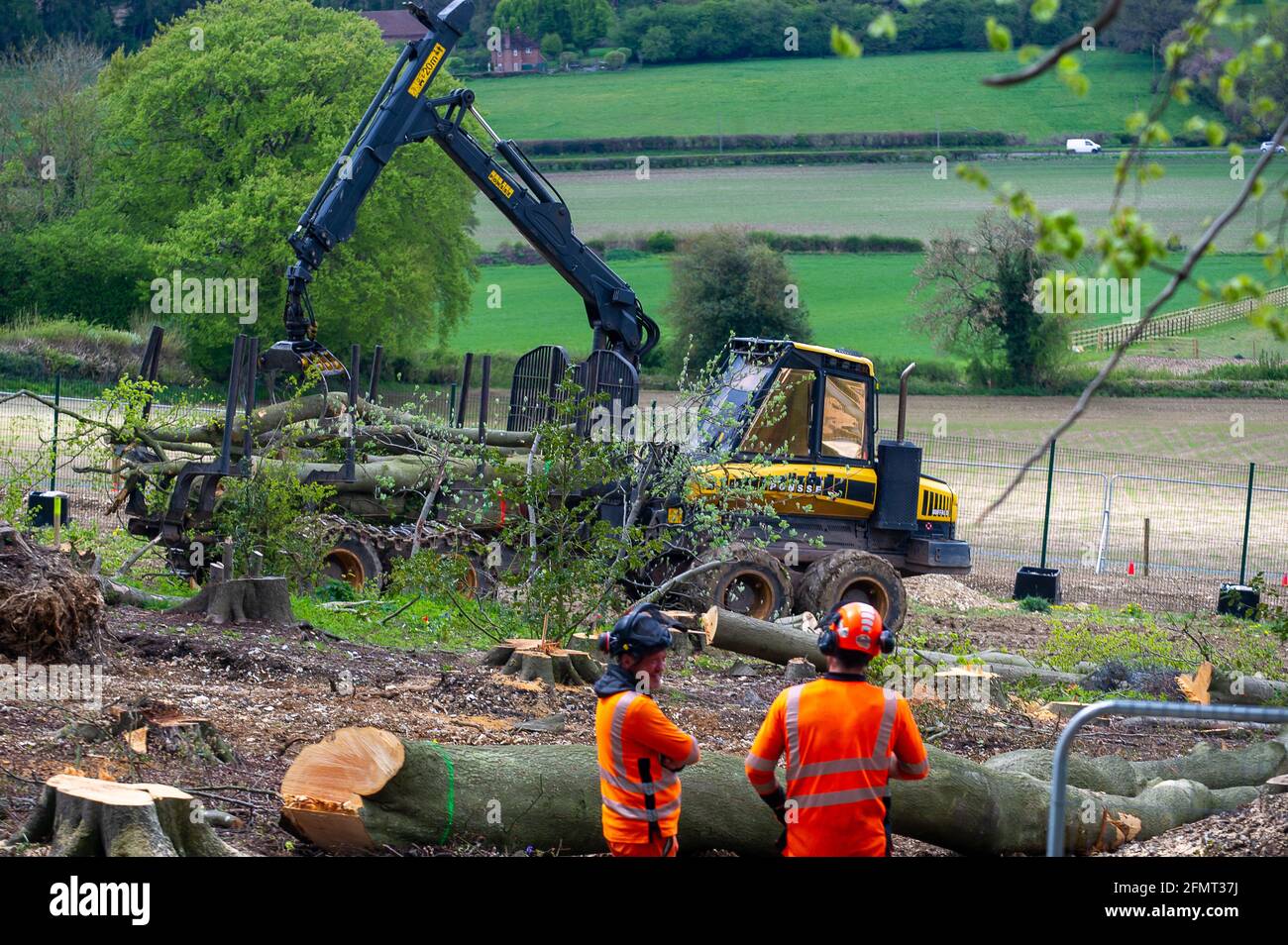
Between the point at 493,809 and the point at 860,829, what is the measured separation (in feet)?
6.69

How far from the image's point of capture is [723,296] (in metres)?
45.8

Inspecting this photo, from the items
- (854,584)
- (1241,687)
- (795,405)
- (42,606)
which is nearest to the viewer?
(42,606)

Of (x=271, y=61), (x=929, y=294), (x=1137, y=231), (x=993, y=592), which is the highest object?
(x=271, y=61)

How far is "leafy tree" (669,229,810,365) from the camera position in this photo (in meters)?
45.5

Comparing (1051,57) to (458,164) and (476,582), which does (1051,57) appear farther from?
(458,164)

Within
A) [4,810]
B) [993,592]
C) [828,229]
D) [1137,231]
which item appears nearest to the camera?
[1137,231]

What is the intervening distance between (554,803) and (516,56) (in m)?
98.3

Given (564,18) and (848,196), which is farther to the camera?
(564,18)

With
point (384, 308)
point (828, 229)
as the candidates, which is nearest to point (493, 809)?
point (384, 308)

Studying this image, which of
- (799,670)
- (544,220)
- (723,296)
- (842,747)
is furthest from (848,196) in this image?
(842,747)

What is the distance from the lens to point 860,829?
17.6 ft

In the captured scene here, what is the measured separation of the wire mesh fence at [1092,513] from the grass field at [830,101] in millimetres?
51503

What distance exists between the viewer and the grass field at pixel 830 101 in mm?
82938
